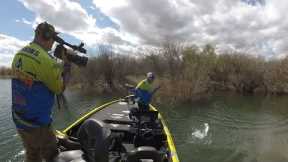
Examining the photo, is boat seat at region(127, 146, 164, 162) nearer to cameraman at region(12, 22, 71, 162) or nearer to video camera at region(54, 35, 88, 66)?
cameraman at region(12, 22, 71, 162)

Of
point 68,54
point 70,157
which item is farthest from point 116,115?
point 68,54

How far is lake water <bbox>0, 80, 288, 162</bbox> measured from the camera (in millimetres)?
10047

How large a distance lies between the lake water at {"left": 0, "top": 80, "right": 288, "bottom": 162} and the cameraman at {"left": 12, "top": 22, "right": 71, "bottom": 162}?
5823mm

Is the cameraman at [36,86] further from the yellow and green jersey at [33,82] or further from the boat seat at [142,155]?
the boat seat at [142,155]

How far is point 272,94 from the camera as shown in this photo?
33906 mm

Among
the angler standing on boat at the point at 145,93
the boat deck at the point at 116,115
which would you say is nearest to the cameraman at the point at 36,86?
the boat deck at the point at 116,115

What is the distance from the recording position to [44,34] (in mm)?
3150

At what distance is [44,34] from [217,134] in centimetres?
1174

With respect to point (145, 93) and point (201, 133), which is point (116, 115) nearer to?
point (145, 93)

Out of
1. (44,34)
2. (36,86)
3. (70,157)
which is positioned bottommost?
(70,157)

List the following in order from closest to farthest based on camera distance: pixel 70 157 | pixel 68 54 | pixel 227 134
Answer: pixel 68 54 < pixel 70 157 < pixel 227 134

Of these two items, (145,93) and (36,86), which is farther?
(145,93)

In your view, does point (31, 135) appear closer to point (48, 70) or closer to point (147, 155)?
point (48, 70)

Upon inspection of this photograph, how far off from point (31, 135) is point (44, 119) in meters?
0.26
